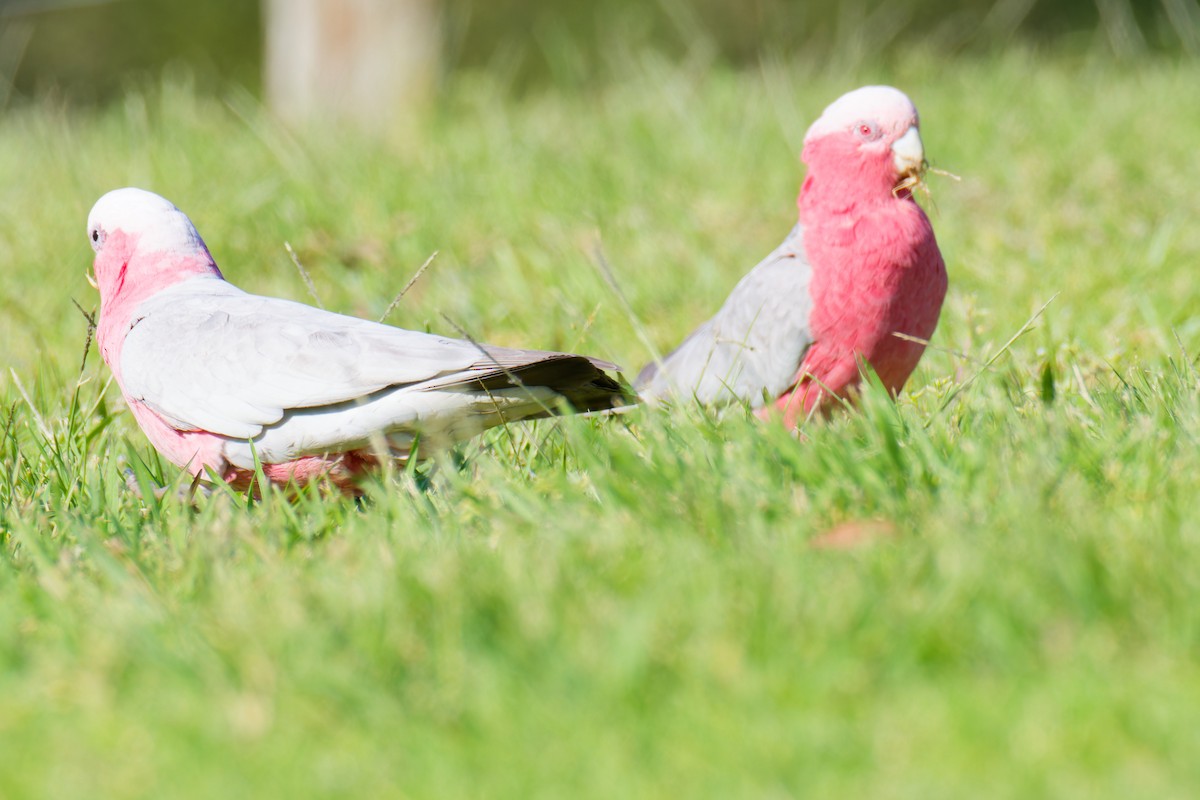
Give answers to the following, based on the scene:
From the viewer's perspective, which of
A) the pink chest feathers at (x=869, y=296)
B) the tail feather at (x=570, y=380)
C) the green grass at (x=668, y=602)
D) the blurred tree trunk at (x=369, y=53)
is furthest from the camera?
the blurred tree trunk at (x=369, y=53)

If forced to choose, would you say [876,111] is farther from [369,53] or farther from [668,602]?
[369,53]

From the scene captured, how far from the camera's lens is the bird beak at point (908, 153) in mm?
3201

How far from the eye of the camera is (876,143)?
323 cm

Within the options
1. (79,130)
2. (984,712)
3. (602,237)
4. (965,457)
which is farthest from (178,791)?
(79,130)

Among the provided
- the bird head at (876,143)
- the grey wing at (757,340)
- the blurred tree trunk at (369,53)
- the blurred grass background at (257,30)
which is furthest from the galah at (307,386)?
the blurred grass background at (257,30)

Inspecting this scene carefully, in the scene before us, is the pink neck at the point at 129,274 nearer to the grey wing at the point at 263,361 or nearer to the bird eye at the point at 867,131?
the grey wing at the point at 263,361

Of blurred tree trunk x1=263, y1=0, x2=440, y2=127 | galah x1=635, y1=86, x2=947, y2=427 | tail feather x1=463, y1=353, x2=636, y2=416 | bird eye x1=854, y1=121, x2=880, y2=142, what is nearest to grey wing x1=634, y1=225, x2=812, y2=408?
galah x1=635, y1=86, x2=947, y2=427

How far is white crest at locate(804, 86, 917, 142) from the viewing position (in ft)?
10.6

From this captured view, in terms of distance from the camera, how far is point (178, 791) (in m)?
1.77

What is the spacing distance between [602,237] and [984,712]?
378cm

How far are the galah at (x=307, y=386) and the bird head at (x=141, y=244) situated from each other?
4.8 inches

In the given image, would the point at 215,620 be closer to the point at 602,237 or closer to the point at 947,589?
the point at 947,589

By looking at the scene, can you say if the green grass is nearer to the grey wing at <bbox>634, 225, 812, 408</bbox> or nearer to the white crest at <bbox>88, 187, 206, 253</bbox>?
the grey wing at <bbox>634, 225, 812, 408</bbox>

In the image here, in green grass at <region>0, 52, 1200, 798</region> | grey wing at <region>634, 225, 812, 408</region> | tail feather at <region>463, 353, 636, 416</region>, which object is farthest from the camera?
grey wing at <region>634, 225, 812, 408</region>
